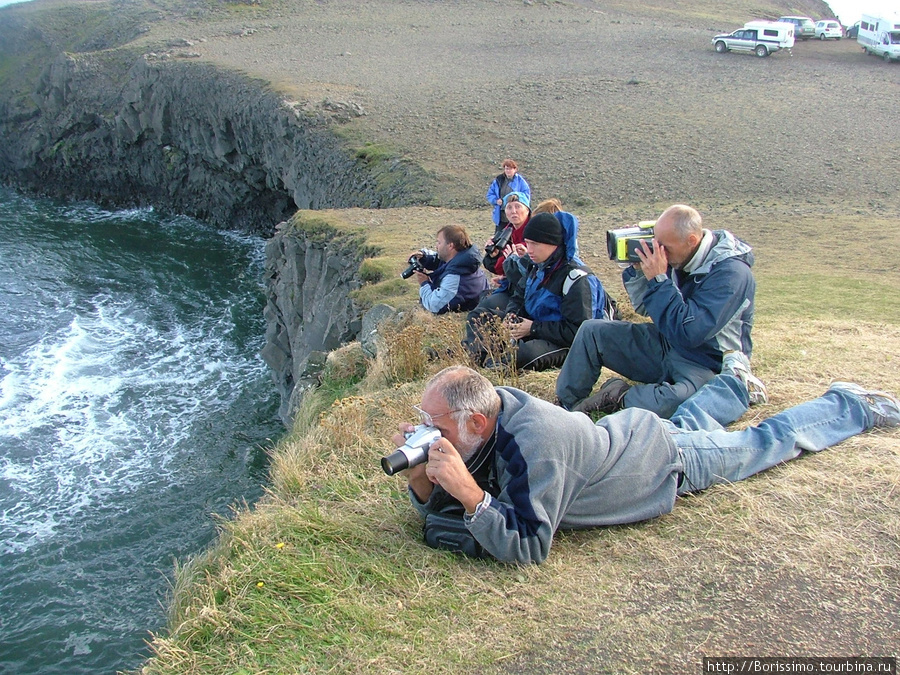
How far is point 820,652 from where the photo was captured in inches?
145

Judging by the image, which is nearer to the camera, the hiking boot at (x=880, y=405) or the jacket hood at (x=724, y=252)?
the hiking boot at (x=880, y=405)

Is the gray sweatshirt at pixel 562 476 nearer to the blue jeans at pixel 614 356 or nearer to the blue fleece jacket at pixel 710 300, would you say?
the blue fleece jacket at pixel 710 300

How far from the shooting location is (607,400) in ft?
21.7

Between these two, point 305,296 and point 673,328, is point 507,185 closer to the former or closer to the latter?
point 305,296

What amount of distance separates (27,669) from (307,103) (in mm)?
25639

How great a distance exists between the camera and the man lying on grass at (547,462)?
4281 millimetres

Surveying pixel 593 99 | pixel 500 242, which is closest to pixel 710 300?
pixel 500 242

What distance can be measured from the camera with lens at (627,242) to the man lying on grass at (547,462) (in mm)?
1731

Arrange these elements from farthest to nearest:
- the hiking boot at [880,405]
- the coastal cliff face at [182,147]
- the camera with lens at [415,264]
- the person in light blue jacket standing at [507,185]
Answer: the coastal cliff face at [182,147] → the person in light blue jacket standing at [507,185] → the camera with lens at [415,264] → the hiking boot at [880,405]

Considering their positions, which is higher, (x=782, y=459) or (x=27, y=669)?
(x=782, y=459)

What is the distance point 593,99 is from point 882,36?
62.3ft

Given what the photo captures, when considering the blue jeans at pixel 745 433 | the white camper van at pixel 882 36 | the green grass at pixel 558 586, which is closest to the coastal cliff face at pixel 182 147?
the blue jeans at pixel 745 433

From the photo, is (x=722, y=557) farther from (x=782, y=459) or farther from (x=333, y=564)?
(x=333, y=564)

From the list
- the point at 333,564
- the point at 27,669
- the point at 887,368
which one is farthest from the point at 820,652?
the point at 27,669
